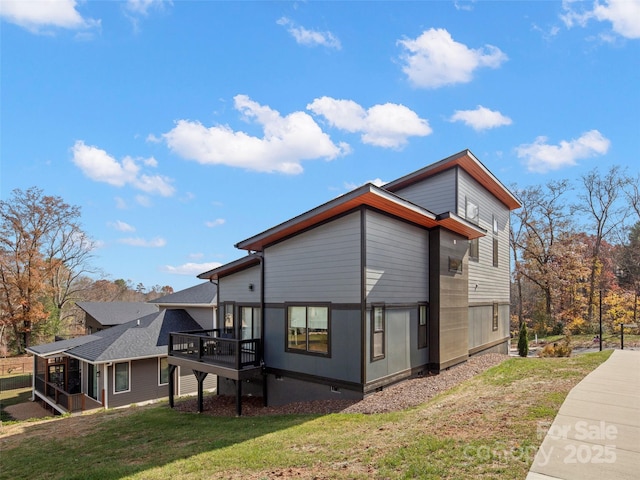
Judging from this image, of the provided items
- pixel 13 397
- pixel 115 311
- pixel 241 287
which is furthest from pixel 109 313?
pixel 241 287

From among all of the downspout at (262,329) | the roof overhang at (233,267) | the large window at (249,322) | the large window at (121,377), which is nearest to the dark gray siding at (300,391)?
the downspout at (262,329)

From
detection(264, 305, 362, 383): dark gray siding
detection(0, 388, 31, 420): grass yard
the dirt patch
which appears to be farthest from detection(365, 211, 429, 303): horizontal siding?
detection(0, 388, 31, 420): grass yard

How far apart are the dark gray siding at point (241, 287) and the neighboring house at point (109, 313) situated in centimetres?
1784

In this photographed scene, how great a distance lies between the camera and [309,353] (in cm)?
1080

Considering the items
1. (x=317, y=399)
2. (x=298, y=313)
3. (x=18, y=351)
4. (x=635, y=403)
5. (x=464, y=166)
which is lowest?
(x=18, y=351)

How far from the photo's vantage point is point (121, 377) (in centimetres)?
1714

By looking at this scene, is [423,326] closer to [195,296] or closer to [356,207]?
[356,207]

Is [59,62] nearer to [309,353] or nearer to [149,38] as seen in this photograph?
[149,38]

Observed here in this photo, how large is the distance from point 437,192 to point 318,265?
6571mm

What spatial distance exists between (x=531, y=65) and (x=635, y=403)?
11.0 meters

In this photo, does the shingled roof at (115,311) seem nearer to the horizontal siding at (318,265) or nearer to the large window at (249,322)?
the large window at (249,322)

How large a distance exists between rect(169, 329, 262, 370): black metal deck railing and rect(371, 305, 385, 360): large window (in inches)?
155

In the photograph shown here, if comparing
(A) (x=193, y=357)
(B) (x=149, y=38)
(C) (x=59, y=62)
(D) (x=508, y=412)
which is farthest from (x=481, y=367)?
(C) (x=59, y=62)

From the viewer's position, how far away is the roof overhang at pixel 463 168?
45.4 ft
